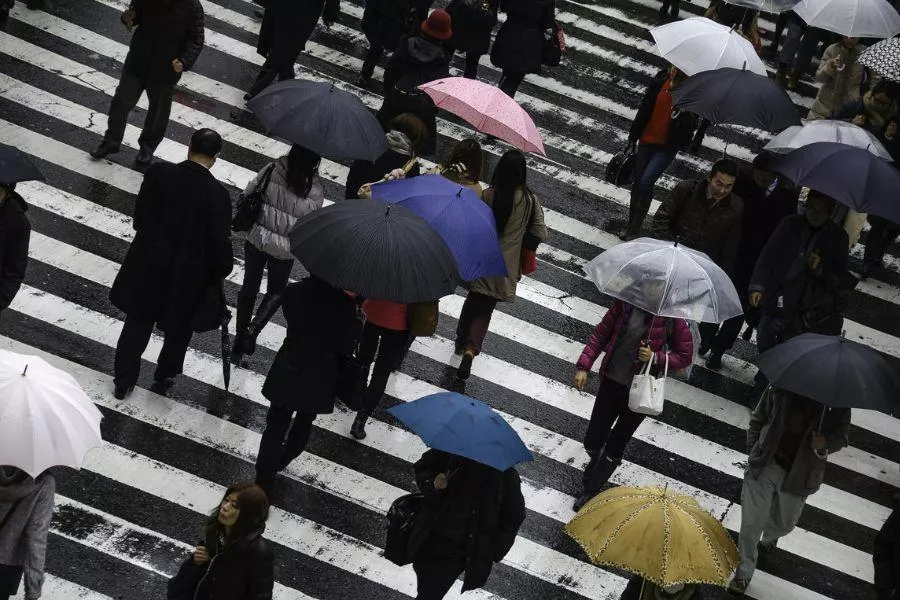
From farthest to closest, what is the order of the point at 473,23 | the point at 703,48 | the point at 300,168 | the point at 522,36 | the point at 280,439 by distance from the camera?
the point at 473,23 → the point at 522,36 → the point at 703,48 → the point at 300,168 → the point at 280,439

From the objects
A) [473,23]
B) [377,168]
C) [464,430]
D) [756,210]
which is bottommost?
[464,430]

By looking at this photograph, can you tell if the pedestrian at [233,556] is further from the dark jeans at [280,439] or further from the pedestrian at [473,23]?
the pedestrian at [473,23]

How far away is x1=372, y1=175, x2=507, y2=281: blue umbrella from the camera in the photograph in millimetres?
9547

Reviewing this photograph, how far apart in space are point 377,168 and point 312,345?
2577mm

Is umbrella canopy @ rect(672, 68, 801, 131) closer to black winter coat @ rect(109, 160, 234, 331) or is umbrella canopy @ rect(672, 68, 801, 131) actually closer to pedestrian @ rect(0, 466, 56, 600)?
black winter coat @ rect(109, 160, 234, 331)

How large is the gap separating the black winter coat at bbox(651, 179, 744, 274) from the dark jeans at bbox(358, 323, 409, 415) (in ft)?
8.32

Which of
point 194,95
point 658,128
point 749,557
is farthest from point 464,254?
point 194,95

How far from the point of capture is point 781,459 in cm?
944

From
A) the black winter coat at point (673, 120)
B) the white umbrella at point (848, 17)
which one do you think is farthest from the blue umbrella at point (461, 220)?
the white umbrella at point (848, 17)

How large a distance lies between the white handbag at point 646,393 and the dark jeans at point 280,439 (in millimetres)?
2023

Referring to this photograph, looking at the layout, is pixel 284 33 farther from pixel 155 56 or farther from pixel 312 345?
pixel 312 345

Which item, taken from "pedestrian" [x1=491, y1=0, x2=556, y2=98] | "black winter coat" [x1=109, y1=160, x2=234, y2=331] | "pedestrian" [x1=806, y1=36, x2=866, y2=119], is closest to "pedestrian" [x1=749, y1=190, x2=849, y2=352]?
"pedestrian" [x1=491, y1=0, x2=556, y2=98]

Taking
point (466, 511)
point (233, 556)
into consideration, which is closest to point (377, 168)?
point (466, 511)

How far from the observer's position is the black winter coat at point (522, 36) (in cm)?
1407
